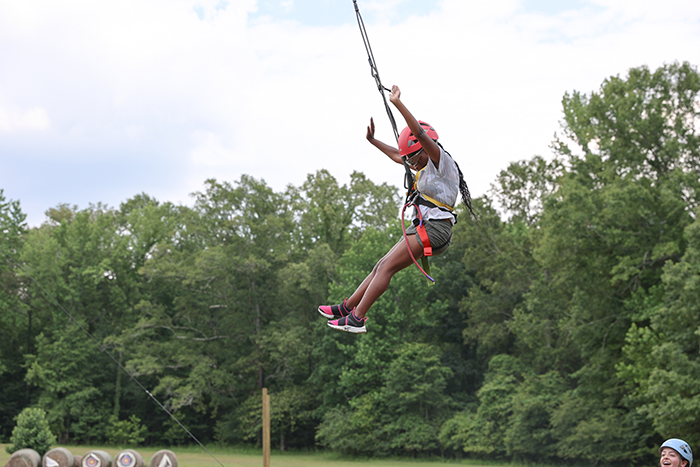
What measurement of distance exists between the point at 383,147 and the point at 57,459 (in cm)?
1522

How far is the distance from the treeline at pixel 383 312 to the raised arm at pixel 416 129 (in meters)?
18.2

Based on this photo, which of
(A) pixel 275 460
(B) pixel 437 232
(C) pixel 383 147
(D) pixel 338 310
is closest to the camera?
(B) pixel 437 232

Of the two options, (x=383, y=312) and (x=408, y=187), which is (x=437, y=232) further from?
(x=383, y=312)

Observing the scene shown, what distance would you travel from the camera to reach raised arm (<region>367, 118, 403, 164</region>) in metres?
5.15

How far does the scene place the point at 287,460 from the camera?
1180 inches

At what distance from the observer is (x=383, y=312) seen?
31266mm

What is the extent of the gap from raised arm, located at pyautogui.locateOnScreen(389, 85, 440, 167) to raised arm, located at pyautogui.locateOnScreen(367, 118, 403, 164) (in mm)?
715

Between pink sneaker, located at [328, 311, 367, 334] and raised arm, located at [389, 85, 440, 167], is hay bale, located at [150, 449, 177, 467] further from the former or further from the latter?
raised arm, located at [389, 85, 440, 167]

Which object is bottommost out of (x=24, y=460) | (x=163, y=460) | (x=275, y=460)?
(x=275, y=460)

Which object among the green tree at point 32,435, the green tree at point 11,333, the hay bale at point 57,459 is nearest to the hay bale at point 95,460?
the hay bale at point 57,459

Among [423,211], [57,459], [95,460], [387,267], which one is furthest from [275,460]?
[423,211]

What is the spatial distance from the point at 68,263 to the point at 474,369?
22680 millimetres

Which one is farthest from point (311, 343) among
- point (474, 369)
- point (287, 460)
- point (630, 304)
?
point (630, 304)

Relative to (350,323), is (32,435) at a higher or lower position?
lower
